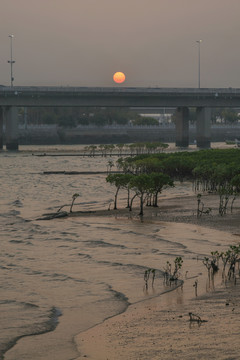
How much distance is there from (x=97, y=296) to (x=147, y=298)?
1685mm

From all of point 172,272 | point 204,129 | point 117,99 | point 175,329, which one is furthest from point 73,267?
point 204,129

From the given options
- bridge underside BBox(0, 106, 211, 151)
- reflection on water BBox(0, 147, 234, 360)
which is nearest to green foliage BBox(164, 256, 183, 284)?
reflection on water BBox(0, 147, 234, 360)

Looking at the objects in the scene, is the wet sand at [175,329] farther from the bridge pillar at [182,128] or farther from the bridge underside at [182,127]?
the bridge pillar at [182,128]

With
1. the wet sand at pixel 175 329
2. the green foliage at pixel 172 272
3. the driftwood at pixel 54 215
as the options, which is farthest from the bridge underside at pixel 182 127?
the wet sand at pixel 175 329

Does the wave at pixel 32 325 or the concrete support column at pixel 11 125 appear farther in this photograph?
the concrete support column at pixel 11 125

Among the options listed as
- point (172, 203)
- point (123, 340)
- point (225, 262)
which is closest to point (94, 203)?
point (172, 203)

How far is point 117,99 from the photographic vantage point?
158 meters

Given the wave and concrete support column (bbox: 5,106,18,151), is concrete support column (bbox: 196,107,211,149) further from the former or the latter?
the wave

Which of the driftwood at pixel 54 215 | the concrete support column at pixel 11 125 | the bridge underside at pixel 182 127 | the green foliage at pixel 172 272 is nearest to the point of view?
the green foliage at pixel 172 272

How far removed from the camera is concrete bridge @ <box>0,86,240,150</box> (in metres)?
152

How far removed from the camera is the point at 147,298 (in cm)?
2339

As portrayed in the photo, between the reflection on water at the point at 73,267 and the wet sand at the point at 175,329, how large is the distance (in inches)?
17.8

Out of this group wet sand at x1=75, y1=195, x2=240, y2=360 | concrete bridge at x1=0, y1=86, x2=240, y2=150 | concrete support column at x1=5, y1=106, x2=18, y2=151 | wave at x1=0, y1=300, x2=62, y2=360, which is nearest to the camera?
wet sand at x1=75, y1=195, x2=240, y2=360

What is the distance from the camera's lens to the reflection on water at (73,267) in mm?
20842
